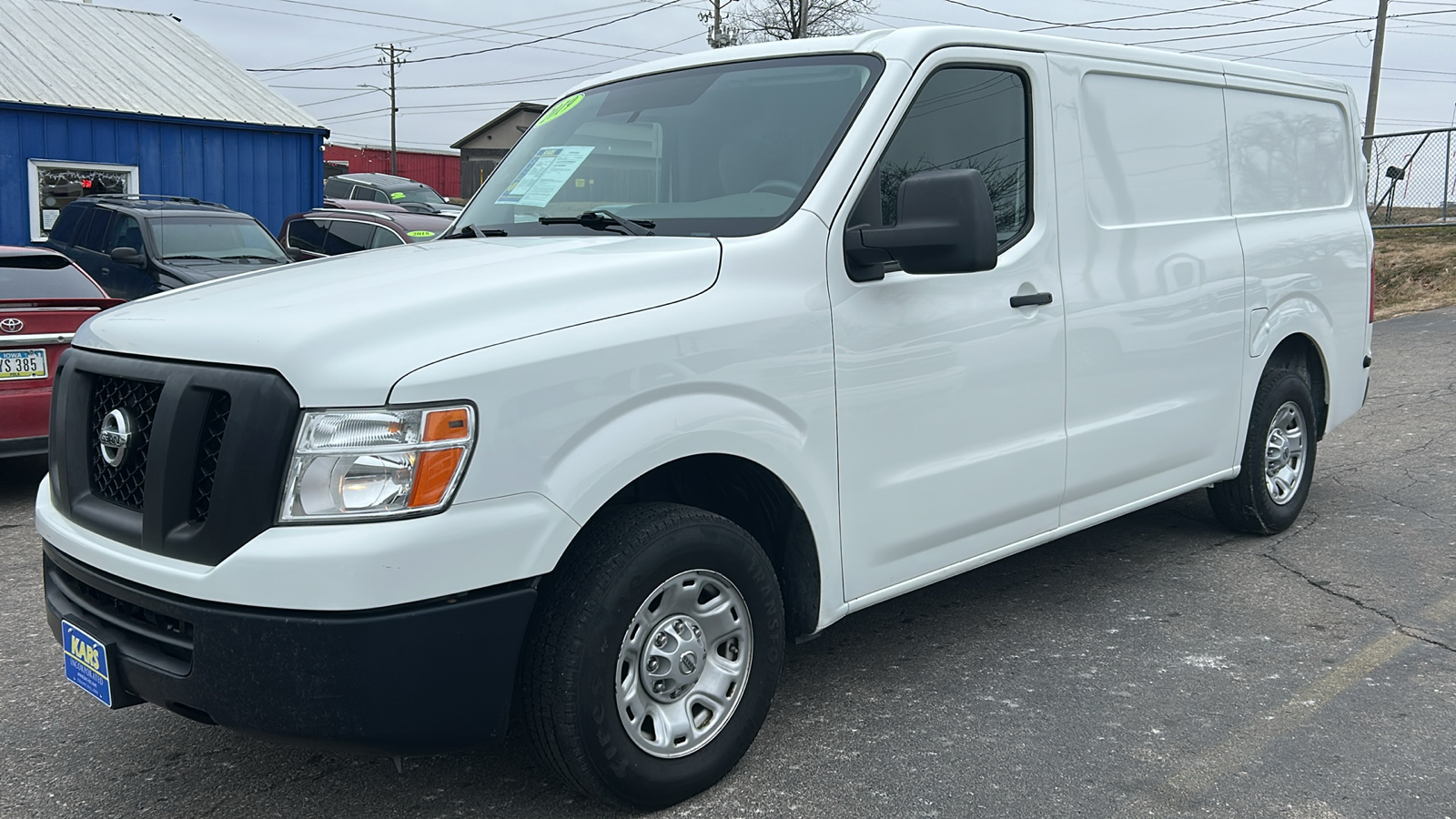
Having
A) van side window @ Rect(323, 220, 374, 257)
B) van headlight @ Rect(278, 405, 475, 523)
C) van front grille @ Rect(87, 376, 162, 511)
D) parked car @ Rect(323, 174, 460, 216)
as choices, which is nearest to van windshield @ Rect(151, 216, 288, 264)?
van side window @ Rect(323, 220, 374, 257)

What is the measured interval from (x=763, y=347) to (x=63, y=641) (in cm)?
191

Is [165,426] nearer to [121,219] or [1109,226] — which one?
[1109,226]

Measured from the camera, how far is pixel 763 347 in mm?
3182

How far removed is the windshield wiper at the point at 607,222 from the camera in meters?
3.54

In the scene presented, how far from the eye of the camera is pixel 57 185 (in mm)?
17891

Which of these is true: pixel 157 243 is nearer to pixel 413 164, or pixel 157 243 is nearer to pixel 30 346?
pixel 30 346

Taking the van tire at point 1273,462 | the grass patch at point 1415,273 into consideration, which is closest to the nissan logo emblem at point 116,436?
the van tire at point 1273,462

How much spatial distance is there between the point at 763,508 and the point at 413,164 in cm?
5781

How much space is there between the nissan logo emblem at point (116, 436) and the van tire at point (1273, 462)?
4.48 m

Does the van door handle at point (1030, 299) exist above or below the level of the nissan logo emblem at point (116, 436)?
above

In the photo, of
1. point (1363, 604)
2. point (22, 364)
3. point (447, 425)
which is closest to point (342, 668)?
point (447, 425)

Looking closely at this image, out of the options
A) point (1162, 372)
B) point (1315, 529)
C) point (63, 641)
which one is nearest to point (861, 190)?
point (1162, 372)

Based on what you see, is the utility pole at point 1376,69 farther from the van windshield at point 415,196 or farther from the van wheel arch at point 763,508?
the van wheel arch at point 763,508

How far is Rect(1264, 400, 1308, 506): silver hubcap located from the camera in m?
5.59
